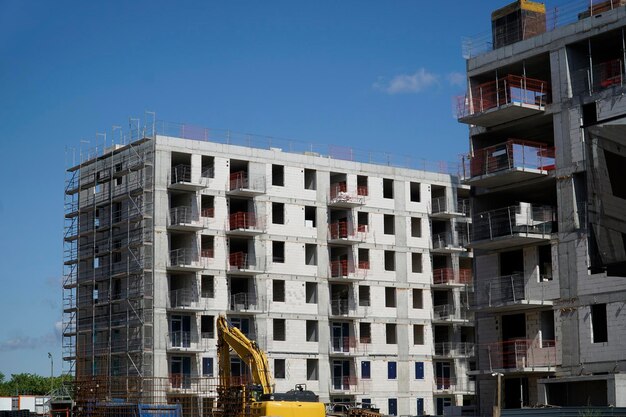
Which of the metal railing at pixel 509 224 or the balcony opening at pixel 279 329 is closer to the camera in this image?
the metal railing at pixel 509 224

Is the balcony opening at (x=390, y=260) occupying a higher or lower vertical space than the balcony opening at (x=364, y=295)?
higher

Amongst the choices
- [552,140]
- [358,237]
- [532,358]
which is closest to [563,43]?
[552,140]

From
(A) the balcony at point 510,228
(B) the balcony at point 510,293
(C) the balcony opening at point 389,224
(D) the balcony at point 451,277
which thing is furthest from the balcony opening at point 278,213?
(B) the balcony at point 510,293

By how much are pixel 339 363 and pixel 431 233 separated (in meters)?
13.4

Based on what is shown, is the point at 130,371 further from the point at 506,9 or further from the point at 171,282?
the point at 506,9

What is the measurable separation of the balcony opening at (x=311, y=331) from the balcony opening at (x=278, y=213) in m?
7.63

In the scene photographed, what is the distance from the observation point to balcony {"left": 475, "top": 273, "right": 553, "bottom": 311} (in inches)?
1929

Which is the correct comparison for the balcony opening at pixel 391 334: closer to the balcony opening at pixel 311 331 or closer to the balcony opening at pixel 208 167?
the balcony opening at pixel 311 331

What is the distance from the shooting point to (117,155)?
75.1 m

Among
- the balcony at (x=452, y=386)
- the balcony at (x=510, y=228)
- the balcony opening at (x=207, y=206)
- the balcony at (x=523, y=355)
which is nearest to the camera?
the balcony at (x=523, y=355)

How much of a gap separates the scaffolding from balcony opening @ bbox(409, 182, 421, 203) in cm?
2273

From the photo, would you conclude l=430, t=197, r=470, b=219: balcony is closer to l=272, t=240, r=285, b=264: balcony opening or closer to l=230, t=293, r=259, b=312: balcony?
l=272, t=240, r=285, b=264: balcony opening

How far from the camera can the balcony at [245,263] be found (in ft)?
241

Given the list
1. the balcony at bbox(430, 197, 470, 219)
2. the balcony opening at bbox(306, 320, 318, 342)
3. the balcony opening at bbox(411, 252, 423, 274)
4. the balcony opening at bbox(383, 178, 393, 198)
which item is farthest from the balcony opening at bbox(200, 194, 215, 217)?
the balcony at bbox(430, 197, 470, 219)
